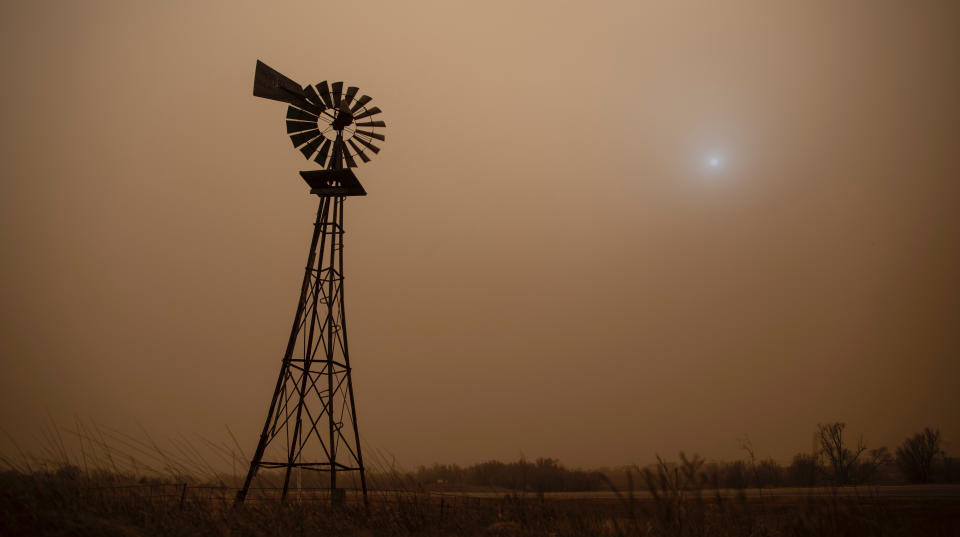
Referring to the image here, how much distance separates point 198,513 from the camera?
6816mm

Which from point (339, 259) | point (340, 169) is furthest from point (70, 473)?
point (340, 169)

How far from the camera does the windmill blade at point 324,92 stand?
14.2 metres

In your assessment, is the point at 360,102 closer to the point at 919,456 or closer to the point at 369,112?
the point at 369,112

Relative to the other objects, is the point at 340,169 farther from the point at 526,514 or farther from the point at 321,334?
the point at 526,514

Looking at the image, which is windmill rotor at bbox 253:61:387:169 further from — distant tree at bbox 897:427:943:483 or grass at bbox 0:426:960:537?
distant tree at bbox 897:427:943:483

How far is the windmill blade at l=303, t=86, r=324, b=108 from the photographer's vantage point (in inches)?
554

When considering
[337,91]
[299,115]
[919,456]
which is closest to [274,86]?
[299,115]

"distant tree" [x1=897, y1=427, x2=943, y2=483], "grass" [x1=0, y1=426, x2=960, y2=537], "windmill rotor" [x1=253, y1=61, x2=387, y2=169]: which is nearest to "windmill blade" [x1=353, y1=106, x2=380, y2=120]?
"windmill rotor" [x1=253, y1=61, x2=387, y2=169]

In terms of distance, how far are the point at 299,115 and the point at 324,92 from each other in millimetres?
817

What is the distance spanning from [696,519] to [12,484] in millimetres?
7392

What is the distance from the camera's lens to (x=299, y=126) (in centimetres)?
1438

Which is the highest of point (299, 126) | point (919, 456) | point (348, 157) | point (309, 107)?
point (309, 107)

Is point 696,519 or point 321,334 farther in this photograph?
point 321,334

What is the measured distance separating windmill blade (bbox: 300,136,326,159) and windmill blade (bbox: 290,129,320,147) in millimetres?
97
